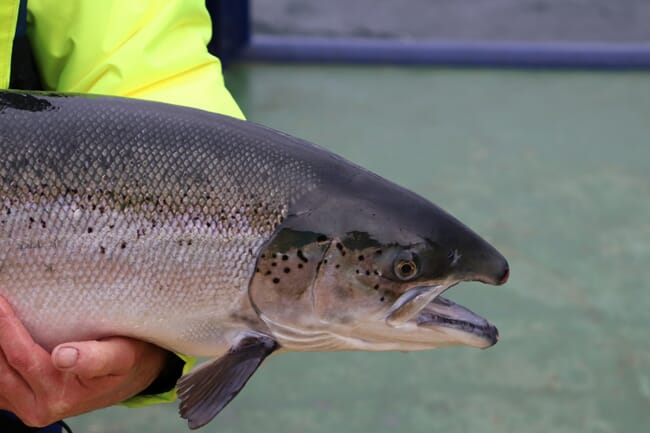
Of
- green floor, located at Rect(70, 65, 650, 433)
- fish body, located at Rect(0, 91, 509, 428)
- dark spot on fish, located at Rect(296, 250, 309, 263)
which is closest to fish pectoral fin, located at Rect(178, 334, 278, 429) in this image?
fish body, located at Rect(0, 91, 509, 428)

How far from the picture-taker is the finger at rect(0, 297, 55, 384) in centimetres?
136

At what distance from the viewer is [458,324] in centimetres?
148

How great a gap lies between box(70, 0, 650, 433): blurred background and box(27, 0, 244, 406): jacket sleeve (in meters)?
1.13

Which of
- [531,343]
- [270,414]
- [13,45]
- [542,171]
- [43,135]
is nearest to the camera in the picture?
[43,135]

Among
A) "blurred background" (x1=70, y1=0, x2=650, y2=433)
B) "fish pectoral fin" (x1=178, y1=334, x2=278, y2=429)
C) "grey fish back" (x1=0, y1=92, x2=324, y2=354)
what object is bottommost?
"blurred background" (x1=70, y1=0, x2=650, y2=433)

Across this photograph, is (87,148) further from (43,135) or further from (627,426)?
(627,426)

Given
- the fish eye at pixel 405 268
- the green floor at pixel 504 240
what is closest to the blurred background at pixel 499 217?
the green floor at pixel 504 240

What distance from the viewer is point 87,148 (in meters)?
1.39

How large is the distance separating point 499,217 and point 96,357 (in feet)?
7.71

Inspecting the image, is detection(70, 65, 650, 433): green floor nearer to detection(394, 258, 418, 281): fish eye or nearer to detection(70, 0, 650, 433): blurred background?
detection(70, 0, 650, 433): blurred background

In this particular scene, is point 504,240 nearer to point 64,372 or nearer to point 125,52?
point 125,52

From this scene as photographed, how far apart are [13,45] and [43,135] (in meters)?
0.22

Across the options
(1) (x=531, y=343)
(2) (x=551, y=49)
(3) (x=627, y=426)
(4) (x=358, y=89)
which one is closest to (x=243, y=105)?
(4) (x=358, y=89)

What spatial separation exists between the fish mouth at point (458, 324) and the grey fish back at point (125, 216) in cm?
26
